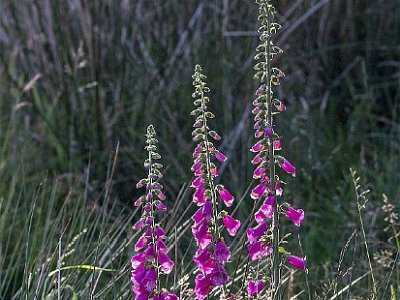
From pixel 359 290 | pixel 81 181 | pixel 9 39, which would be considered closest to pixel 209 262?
pixel 359 290

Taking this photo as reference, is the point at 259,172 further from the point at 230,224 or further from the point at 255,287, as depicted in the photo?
the point at 255,287

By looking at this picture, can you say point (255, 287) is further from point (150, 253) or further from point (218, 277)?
point (150, 253)

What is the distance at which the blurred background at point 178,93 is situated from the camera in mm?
4027

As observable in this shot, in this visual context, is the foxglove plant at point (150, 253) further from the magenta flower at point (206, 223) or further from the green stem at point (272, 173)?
the green stem at point (272, 173)

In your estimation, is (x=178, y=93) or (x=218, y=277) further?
(x=178, y=93)

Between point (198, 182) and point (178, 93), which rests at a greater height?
point (198, 182)

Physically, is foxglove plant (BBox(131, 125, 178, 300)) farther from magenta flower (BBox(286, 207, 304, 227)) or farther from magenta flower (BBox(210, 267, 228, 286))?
magenta flower (BBox(286, 207, 304, 227))

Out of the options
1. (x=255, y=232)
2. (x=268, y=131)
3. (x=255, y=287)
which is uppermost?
(x=268, y=131)

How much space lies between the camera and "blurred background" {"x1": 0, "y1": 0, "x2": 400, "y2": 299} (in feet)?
13.2

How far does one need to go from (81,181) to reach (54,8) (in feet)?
2.77

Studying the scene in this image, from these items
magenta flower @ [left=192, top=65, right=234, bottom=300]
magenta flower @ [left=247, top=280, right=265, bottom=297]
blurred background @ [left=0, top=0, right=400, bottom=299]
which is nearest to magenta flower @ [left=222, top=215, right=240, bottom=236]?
magenta flower @ [left=192, top=65, right=234, bottom=300]

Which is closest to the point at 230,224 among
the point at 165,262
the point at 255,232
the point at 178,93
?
the point at 255,232

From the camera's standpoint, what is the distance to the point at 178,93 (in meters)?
4.30

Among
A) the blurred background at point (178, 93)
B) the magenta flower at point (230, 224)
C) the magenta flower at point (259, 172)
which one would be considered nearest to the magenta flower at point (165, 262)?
the magenta flower at point (230, 224)
